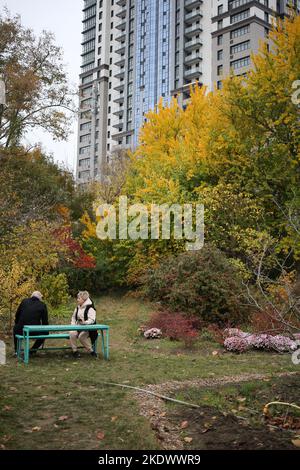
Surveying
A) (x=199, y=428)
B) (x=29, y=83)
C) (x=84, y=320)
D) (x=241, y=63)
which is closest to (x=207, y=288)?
(x=84, y=320)

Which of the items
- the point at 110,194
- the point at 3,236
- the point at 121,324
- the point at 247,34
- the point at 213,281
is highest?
the point at 247,34

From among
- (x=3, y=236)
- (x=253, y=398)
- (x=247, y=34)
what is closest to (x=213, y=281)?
(x=3, y=236)

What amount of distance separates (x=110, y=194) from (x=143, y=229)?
1073cm

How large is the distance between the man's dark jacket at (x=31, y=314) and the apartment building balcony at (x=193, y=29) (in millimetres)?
63629

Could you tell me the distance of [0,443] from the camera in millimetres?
4598

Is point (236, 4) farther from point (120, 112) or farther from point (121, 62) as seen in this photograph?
point (120, 112)

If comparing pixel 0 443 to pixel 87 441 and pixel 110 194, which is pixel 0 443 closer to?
pixel 87 441

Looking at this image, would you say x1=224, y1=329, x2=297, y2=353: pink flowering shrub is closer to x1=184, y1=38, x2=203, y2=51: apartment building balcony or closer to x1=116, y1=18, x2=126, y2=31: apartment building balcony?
x1=184, y1=38, x2=203, y2=51: apartment building balcony

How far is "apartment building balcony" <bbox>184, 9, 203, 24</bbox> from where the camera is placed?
66062mm

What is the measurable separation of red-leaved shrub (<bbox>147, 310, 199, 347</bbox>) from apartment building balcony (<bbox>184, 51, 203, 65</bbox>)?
191 ft

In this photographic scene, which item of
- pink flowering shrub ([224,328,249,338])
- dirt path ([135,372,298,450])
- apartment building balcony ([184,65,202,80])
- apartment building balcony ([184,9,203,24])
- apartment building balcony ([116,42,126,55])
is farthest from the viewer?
apartment building balcony ([116,42,126,55])

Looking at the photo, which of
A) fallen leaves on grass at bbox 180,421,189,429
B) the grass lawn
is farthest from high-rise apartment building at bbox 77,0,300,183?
fallen leaves on grass at bbox 180,421,189,429

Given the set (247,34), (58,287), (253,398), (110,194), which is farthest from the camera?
(247,34)
